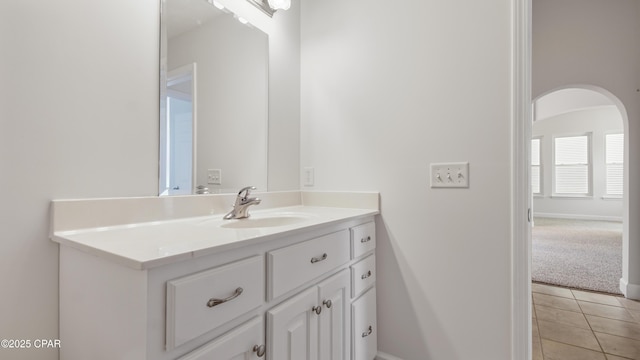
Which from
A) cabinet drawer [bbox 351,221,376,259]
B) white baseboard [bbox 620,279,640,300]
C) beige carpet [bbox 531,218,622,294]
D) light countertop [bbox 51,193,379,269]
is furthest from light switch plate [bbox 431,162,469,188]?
white baseboard [bbox 620,279,640,300]

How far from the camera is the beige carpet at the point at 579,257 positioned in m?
2.72

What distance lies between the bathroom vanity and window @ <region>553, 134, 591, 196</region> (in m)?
7.99

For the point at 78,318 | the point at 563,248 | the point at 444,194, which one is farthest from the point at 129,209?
the point at 563,248

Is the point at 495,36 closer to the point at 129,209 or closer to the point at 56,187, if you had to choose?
the point at 129,209

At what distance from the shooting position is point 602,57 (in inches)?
101

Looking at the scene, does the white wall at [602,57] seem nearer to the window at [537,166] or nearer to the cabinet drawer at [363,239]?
the cabinet drawer at [363,239]

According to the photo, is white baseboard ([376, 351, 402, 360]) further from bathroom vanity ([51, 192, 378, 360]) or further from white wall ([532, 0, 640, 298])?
white wall ([532, 0, 640, 298])

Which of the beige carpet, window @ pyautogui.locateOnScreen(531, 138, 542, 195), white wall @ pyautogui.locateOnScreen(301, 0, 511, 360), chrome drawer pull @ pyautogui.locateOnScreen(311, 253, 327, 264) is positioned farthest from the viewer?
window @ pyautogui.locateOnScreen(531, 138, 542, 195)

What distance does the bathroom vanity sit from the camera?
62 cm

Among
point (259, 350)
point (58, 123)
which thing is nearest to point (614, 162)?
point (259, 350)

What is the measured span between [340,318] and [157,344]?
0.78 metres

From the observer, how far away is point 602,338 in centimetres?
179

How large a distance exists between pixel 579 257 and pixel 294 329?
13.3 ft

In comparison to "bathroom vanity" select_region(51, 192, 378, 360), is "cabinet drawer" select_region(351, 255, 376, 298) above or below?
below
